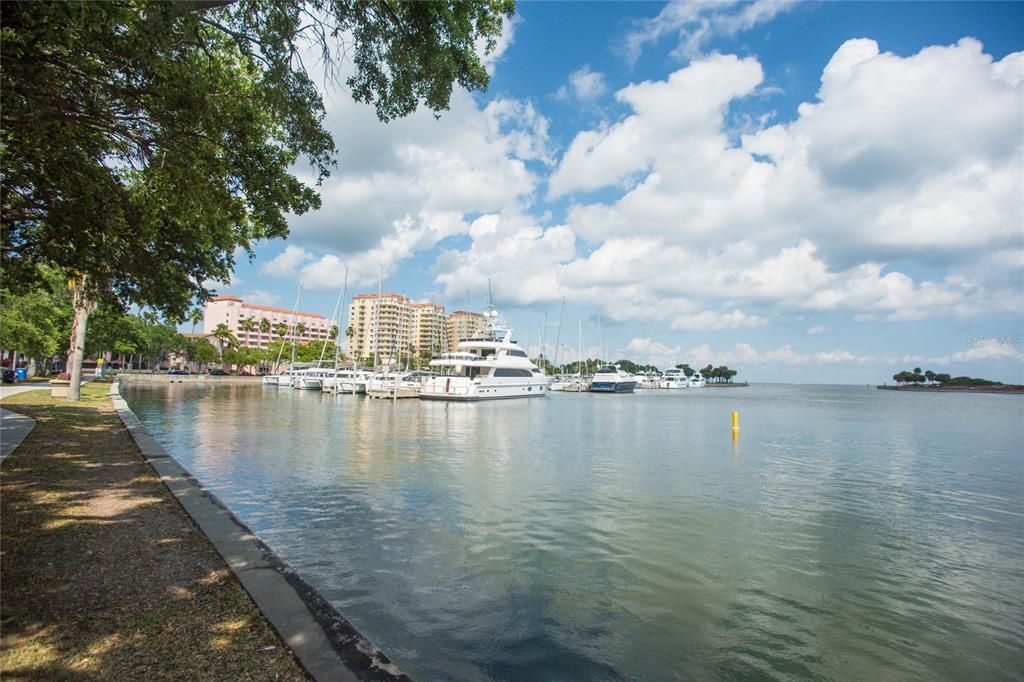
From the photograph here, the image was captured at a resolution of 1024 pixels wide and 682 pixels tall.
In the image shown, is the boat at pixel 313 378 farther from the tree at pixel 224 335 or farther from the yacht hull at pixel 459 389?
the tree at pixel 224 335

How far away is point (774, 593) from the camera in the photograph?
7.48m

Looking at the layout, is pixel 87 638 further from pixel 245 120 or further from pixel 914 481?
pixel 914 481

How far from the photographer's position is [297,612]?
4730 mm

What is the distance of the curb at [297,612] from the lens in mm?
3920

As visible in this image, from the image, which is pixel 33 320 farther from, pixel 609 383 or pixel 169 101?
pixel 609 383

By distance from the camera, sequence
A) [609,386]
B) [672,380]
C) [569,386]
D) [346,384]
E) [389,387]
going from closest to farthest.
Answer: [389,387]
[346,384]
[609,386]
[569,386]
[672,380]

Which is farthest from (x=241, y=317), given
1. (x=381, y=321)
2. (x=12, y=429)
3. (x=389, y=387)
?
(x=12, y=429)

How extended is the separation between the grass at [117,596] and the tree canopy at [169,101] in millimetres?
4303

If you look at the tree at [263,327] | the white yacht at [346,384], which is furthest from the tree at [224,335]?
the white yacht at [346,384]

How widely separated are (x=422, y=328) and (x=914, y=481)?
7337 inches

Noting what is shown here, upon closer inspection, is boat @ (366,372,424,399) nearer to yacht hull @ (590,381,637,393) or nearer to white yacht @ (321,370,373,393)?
white yacht @ (321,370,373,393)

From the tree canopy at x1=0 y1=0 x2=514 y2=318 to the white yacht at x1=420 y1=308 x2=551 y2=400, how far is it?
154 feet

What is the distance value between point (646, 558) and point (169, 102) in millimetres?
9318

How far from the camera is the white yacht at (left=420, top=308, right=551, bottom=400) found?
5688cm
